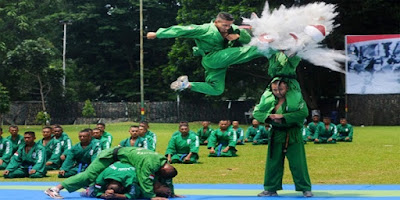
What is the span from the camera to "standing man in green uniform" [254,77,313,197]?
9.49 meters

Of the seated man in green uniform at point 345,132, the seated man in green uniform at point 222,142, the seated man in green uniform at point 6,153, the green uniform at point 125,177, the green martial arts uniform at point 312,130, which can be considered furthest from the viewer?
the seated man in green uniform at point 345,132

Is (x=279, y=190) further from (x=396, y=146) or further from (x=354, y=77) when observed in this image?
(x=354, y=77)

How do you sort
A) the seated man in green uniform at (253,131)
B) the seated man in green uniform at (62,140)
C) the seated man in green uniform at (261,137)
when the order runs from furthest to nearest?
the seated man in green uniform at (253,131) < the seated man in green uniform at (261,137) < the seated man in green uniform at (62,140)

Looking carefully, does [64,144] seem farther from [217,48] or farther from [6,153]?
[217,48]

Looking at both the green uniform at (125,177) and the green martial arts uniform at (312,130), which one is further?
the green martial arts uniform at (312,130)

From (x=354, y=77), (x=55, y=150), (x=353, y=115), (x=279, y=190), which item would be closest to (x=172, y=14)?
(x=353, y=115)

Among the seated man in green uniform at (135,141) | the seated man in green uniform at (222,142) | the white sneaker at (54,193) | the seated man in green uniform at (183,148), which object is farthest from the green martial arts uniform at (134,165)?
the seated man in green uniform at (222,142)

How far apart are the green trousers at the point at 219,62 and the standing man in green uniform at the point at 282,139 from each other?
0.52 metres

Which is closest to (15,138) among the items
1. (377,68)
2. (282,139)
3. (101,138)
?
(101,138)

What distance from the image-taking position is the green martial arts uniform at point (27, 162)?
13.7 metres

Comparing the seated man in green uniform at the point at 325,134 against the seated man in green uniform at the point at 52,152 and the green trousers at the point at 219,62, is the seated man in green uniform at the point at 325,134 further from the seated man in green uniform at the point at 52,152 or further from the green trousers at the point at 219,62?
the green trousers at the point at 219,62

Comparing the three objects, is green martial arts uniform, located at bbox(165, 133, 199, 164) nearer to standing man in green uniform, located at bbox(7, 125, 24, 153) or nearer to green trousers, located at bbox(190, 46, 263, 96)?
standing man in green uniform, located at bbox(7, 125, 24, 153)

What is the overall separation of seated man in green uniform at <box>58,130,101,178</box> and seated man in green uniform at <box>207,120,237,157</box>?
4.93 metres

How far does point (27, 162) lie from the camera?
14039mm
